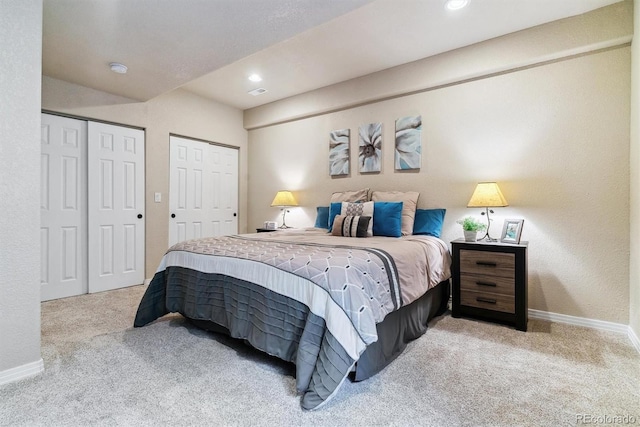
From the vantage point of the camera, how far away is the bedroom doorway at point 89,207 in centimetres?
330

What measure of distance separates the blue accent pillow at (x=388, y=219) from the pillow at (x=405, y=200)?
13 centimetres

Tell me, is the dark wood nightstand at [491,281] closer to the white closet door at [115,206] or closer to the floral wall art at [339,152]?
the floral wall art at [339,152]

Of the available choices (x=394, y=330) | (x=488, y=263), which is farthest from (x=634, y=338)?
(x=394, y=330)

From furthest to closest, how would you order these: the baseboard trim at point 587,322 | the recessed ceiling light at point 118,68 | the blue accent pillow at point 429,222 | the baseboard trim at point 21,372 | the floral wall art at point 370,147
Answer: the floral wall art at point 370,147 < the blue accent pillow at point 429,222 < the recessed ceiling light at point 118,68 < the baseboard trim at point 587,322 < the baseboard trim at point 21,372

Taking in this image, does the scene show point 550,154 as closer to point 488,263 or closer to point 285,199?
point 488,263

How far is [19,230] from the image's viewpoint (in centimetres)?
180

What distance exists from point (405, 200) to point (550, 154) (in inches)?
51.0

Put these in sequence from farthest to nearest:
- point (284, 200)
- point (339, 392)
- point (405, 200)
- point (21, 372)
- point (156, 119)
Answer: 1. point (284, 200)
2. point (156, 119)
3. point (405, 200)
4. point (21, 372)
5. point (339, 392)

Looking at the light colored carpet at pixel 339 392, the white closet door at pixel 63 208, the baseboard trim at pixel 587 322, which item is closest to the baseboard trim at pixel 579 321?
the baseboard trim at pixel 587 322

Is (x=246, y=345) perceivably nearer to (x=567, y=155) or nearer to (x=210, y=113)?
(x=567, y=155)

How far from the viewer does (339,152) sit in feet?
13.4

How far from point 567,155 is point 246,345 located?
298cm

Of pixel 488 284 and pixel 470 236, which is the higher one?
pixel 470 236

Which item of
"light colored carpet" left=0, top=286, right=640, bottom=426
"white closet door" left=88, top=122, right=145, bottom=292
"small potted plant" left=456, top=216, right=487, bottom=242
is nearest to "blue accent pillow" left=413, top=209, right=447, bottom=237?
"small potted plant" left=456, top=216, right=487, bottom=242
